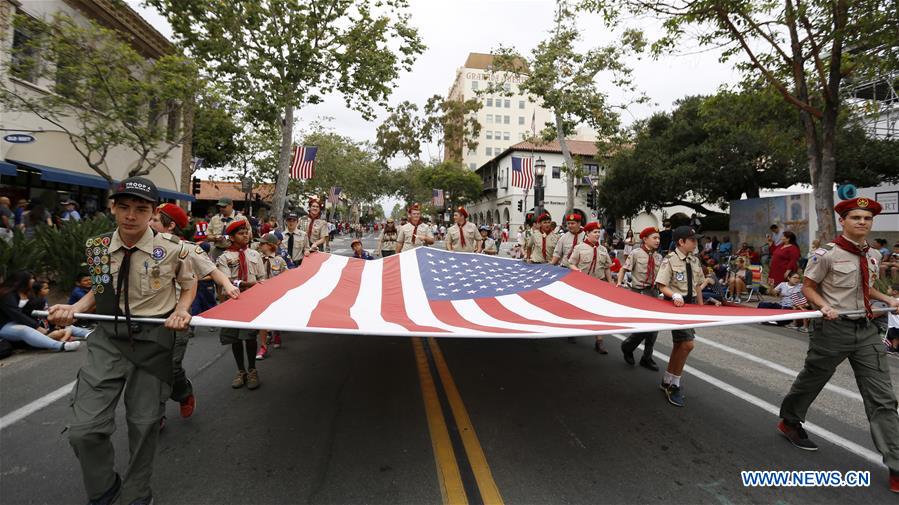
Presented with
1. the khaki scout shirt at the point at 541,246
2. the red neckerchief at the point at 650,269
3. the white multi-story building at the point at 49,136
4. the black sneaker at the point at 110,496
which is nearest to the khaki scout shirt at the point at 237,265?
the black sneaker at the point at 110,496

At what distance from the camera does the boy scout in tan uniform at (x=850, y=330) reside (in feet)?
10.5

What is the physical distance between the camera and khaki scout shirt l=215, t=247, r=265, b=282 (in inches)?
212

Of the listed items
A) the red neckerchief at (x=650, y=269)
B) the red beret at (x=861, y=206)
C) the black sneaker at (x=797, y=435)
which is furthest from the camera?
the red neckerchief at (x=650, y=269)

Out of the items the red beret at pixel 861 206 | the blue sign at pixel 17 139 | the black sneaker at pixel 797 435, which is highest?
the blue sign at pixel 17 139

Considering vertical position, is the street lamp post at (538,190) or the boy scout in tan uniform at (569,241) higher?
the street lamp post at (538,190)

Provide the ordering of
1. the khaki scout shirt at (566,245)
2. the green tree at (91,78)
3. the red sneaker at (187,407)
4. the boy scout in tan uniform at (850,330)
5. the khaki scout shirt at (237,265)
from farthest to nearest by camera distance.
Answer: the green tree at (91,78) → the khaki scout shirt at (566,245) → the khaki scout shirt at (237,265) → the red sneaker at (187,407) → the boy scout in tan uniform at (850,330)

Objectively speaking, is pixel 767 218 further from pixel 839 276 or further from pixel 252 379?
pixel 252 379

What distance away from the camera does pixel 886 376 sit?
325 cm

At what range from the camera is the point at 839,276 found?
3.44m

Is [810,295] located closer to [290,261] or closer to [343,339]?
[343,339]

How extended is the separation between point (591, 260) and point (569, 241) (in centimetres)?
65

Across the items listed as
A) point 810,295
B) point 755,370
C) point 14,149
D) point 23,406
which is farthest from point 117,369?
point 14,149

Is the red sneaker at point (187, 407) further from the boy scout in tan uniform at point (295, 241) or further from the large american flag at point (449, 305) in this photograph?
the boy scout in tan uniform at point (295, 241)

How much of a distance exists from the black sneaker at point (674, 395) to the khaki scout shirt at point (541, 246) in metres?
4.30
